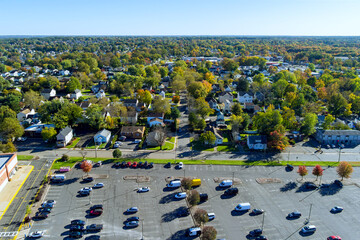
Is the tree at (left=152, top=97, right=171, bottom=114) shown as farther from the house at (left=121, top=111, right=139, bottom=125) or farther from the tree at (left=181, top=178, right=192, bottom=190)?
the tree at (left=181, top=178, right=192, bottom=190)

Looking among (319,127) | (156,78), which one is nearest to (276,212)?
(319,127)

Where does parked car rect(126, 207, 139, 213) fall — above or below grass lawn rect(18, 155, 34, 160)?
below

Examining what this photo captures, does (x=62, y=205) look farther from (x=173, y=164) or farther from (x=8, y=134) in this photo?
(x=8, y=134)

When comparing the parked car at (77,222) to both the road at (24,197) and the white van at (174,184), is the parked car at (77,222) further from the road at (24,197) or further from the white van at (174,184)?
the white van at (174,184)

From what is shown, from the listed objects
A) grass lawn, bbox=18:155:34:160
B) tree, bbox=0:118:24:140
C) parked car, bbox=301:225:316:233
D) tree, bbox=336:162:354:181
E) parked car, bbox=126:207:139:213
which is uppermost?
tree, bbox=0:118:24:140

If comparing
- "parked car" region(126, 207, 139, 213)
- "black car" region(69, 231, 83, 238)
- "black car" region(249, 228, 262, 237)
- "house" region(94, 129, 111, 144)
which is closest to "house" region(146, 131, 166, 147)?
"house" region(94, 129, 111, 144)

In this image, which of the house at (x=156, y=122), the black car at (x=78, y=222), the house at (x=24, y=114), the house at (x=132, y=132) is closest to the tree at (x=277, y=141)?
the house at (x=156, y=122)
